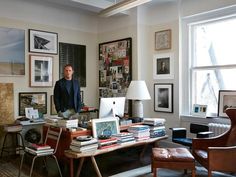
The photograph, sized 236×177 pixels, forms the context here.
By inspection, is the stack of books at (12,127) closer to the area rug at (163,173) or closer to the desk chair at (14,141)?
the desk chair at (14,141)

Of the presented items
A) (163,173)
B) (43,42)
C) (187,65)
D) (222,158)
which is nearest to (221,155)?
(222,158)

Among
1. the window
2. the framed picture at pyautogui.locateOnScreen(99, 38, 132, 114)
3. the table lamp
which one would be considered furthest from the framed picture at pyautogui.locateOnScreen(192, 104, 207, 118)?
the framed picture at pyautogui.locateOnScreen(99, 38, 132, 114)

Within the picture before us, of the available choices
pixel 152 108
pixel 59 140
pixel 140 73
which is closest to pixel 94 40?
pixel 140 73

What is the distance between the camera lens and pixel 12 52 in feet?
16.1

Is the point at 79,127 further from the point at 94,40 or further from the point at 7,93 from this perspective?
the point at 94,40

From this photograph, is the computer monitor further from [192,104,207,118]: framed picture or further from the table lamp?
[192,104,207,118]: framed picture

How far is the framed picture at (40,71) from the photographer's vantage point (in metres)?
5.21

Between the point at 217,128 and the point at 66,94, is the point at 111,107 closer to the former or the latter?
the point at 66,94

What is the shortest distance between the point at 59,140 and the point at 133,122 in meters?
1.32

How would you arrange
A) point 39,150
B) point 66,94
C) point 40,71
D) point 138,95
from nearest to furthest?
point 39,150 → point 66,94 → point 138,95 → point 40,71

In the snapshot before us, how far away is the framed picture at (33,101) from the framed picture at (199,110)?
3.12 meters

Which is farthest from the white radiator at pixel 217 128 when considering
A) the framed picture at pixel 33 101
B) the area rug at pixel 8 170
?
the framed picture at pixel 33 101

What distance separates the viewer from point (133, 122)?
4.29 metres

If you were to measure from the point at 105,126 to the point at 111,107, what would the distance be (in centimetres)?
37
